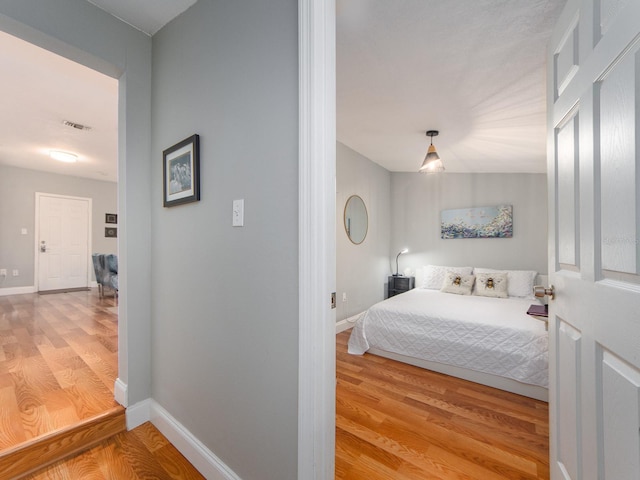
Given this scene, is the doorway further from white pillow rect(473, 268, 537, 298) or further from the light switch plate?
white pillow rect(473, 268, 537, 298)

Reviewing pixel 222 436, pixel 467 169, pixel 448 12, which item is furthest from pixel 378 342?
pixel 467 169

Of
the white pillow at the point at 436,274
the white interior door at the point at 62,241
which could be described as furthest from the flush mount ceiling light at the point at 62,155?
the white pillow at the point at 436,274

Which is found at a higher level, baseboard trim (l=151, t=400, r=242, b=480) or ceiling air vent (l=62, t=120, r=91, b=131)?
ceiling air vent (l=62, t=120, r=91, b=131)

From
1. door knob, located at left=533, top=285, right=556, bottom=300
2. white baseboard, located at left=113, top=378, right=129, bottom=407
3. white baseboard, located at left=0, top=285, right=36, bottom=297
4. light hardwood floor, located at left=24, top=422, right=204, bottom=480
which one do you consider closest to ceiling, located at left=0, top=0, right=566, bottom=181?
door knob, located at left=533, top=285, right=556, bottom=300

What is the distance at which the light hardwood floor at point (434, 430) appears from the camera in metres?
1.48

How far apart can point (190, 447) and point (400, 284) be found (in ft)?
12.7

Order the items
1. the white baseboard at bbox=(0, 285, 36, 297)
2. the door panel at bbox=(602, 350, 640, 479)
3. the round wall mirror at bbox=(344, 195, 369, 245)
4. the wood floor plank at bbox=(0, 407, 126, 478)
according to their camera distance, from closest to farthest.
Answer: the door panel at bbox=(602, 350, 640, 479), the wood floor plank at bbox=(0, 407, 126, 478), the round wall mirror at bbox=(344, 195, 369, 245), the white baseboard at bbox=(0, 285, 36, 297)

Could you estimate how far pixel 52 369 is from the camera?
7.11ft

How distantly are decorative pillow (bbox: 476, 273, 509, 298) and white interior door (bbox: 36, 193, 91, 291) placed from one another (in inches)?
297

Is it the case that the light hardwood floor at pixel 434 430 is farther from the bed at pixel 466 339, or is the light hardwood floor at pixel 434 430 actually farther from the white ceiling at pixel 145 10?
the white ceiling at pixel 145 10

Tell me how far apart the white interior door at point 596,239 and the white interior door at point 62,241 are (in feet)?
25.6

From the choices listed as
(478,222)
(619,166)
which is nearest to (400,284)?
(478,222)

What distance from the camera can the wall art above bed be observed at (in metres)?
4.15

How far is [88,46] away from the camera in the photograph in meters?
1.54
